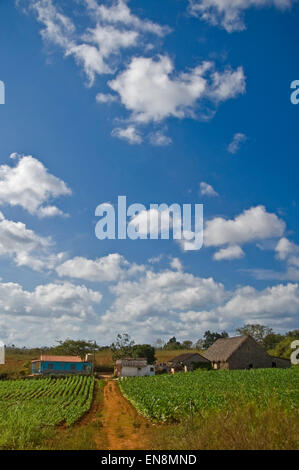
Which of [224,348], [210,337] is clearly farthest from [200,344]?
[224,348]

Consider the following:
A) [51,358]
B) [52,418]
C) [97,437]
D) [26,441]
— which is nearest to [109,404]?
[52,418]

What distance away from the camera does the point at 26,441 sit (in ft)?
39.8

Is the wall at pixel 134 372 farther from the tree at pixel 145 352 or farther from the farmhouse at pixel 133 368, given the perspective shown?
the tree at pixel 145 352

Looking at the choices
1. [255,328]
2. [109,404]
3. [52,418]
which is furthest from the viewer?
[255,328]

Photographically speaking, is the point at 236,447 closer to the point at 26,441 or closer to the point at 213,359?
the point at 26,441

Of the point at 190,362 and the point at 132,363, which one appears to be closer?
the point at 132,363

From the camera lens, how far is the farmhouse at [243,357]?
60.4 metres

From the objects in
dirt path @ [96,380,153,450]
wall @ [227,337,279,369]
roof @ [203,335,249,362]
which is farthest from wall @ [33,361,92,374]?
dirt path @ [96,380,153,450]

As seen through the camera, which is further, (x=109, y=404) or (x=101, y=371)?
(x=101, y=371)

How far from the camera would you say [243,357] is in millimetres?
61438

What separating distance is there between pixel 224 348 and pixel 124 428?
50814mm

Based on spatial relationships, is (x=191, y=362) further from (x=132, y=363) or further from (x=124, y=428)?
(x=124, y=428)

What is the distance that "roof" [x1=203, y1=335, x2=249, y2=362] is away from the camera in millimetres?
61375
